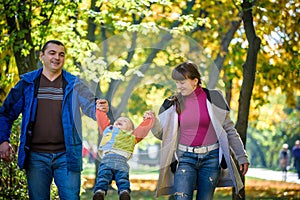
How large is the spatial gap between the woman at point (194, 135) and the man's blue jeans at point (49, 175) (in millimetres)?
958

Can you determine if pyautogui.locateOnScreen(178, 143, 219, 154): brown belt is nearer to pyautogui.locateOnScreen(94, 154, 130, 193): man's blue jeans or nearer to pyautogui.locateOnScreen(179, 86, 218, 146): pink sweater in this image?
pyautogui.locateOnScreen(179, 86, 218, 146): pink sweater

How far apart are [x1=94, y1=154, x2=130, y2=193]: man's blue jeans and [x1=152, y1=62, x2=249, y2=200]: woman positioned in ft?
1.65

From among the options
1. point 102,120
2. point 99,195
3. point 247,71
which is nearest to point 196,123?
point 102,120

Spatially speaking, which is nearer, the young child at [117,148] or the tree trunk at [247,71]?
the young child at [117,148]

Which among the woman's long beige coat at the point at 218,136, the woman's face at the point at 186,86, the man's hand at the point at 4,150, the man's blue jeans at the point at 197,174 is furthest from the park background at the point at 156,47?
the man's hand at the point at 4,150

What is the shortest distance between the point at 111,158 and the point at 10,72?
273 inches

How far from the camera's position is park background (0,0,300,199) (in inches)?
412

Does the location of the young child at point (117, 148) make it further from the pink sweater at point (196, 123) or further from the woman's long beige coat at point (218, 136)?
the pink sweater at point (196, 123)

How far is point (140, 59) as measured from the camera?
941 inches

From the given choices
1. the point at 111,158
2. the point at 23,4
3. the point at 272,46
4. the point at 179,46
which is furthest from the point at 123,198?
the point at 179,46

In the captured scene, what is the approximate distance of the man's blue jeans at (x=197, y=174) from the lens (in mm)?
6453

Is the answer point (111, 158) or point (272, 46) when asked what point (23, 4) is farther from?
point (272, 46)

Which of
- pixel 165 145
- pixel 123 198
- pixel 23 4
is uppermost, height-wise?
pixel 23 4

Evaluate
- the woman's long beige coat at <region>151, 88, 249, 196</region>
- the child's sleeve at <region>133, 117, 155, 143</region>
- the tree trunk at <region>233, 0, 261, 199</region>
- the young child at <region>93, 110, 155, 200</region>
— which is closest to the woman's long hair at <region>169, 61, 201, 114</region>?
the woman's long beige coat at <region>151, 88, 249, 196</region>
